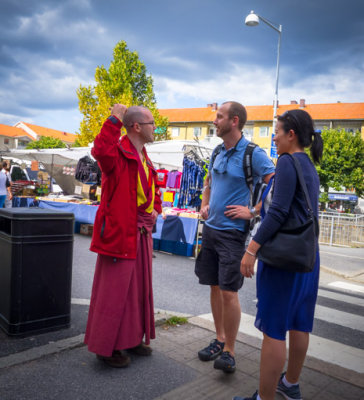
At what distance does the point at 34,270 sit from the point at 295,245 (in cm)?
238

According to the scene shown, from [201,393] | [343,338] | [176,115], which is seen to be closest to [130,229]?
[201,393]

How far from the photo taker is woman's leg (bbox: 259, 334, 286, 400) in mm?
2197

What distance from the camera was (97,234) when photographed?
2.84 metres

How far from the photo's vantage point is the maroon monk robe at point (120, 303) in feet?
9.21

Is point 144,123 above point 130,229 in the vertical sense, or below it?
above

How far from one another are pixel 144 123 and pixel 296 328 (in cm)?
187

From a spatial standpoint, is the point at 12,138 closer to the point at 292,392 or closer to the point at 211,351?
the point at 211,351

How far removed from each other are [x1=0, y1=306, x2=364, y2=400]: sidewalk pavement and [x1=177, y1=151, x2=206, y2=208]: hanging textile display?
19.7 feet

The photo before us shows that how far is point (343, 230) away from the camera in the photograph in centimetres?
1315

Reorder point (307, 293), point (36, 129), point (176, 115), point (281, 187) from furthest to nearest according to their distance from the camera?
1. point (36, 129)
2. point (176, 115)
3. point (307, 293)
4. point (281, 187)

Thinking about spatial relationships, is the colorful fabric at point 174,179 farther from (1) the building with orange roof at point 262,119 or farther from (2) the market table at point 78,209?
(1) the building with orange roof at point 262,119

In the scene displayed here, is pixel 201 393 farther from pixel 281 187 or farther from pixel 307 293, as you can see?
pixel 281 187

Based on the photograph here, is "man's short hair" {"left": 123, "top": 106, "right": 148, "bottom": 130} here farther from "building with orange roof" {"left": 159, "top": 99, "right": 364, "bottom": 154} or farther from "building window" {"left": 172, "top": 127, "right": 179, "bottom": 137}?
"building window" {"left": 172, "top": 127, "right": 179, "bottom": 137}

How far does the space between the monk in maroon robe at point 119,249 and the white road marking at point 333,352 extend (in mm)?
1484
